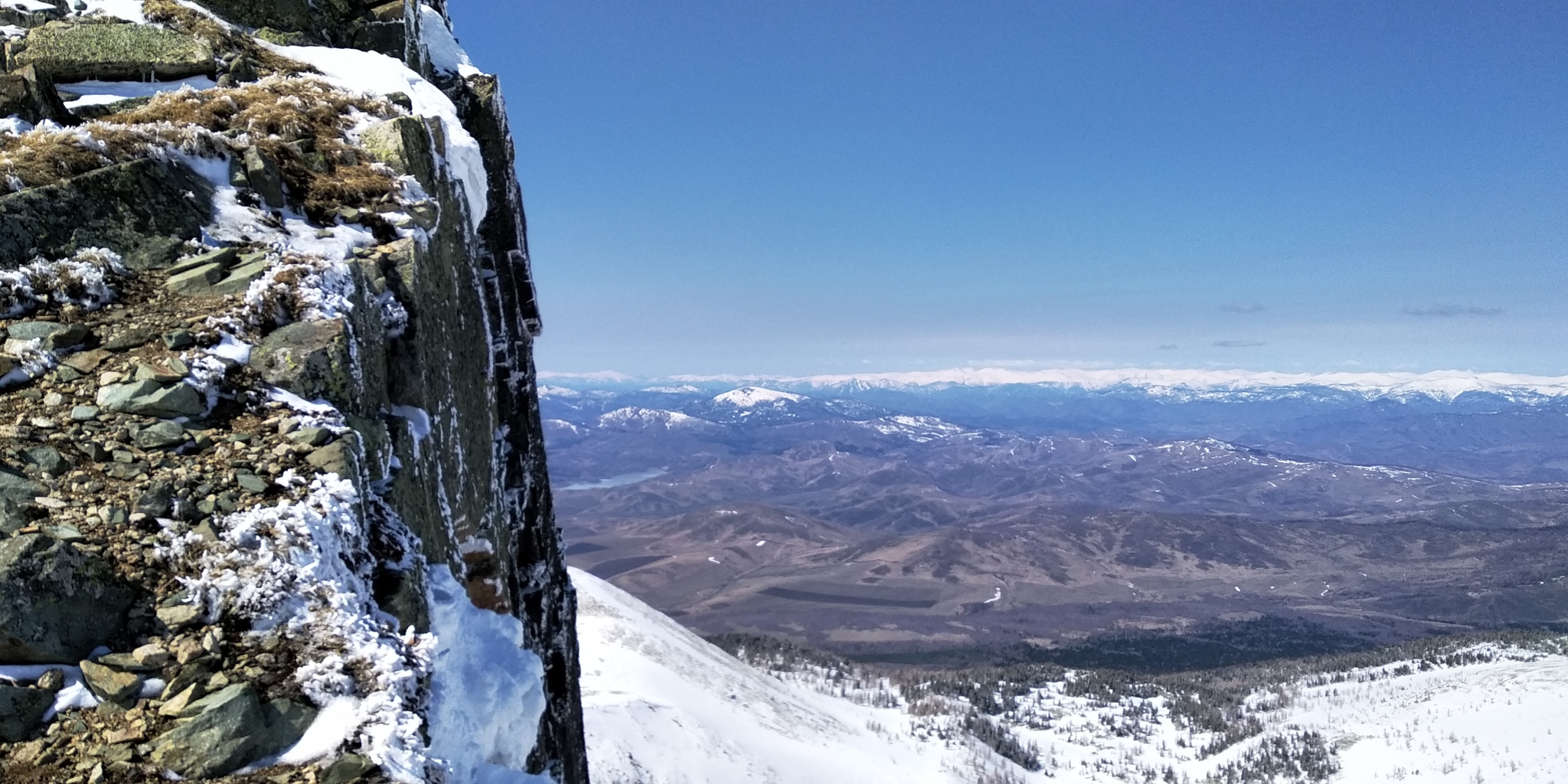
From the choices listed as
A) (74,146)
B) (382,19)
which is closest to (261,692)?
(74,146)

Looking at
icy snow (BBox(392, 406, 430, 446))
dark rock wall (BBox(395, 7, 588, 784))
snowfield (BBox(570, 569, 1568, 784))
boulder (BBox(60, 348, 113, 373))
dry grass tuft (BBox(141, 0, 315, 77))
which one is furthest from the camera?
snowfield (BBox(570, 569, 1568, 784))

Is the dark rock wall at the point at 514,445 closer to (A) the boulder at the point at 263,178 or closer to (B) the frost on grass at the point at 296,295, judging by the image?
(A) the boulder at the point at 263,178

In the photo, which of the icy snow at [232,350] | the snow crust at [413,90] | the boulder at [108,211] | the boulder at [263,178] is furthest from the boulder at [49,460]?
the snow crust at [413,90]

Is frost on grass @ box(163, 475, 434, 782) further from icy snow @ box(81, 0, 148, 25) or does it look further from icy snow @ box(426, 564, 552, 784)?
icy snow @ box(81, 0, 148, 25)

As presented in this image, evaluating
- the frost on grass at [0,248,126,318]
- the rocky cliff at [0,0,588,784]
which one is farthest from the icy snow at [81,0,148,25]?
the frost on grass at [0,248,126,318]

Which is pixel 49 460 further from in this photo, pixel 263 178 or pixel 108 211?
pixel 263 178

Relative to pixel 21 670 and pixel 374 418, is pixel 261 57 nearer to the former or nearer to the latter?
pixel 374 418
